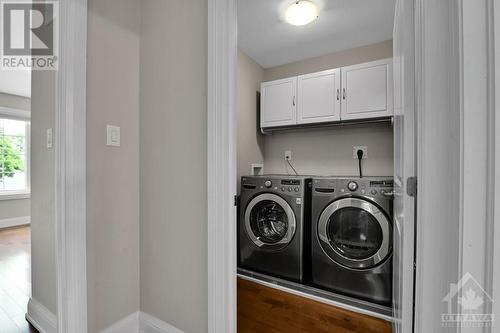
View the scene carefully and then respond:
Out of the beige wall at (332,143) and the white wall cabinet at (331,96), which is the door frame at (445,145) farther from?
the beige wall at (332,143)

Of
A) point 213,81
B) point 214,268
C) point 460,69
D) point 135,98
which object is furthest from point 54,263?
point 460,69

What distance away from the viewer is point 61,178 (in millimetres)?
1126

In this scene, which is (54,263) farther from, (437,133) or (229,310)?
(437,133)

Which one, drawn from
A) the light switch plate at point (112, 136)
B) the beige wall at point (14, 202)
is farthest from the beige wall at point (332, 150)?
the beige wall at point (14, 202)

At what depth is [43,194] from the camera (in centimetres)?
137

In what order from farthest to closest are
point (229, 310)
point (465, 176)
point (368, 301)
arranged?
point (368, 301) → point (229, 310) → point (465, 176)

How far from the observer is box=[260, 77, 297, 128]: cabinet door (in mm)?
2523

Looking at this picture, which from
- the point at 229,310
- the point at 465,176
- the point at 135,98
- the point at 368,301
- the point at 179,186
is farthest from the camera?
the point at 368,301

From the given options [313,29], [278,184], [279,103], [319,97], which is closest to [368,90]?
[319,97]

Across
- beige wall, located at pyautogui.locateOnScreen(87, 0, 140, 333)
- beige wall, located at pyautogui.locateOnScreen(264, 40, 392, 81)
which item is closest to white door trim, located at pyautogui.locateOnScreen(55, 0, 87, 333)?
beige wall, located at pyautogui.locateOnScreen(87, 0, 140, 333)

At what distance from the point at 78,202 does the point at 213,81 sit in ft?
3.02

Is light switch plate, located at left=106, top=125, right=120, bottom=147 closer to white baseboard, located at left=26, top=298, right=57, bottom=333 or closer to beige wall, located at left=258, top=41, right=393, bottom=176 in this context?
white baseboard, located at left=26, top=298, right=57, bottom=333

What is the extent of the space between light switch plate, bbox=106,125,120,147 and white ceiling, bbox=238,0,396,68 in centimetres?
146

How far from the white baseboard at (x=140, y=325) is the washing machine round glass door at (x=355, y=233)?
1.33 metres
